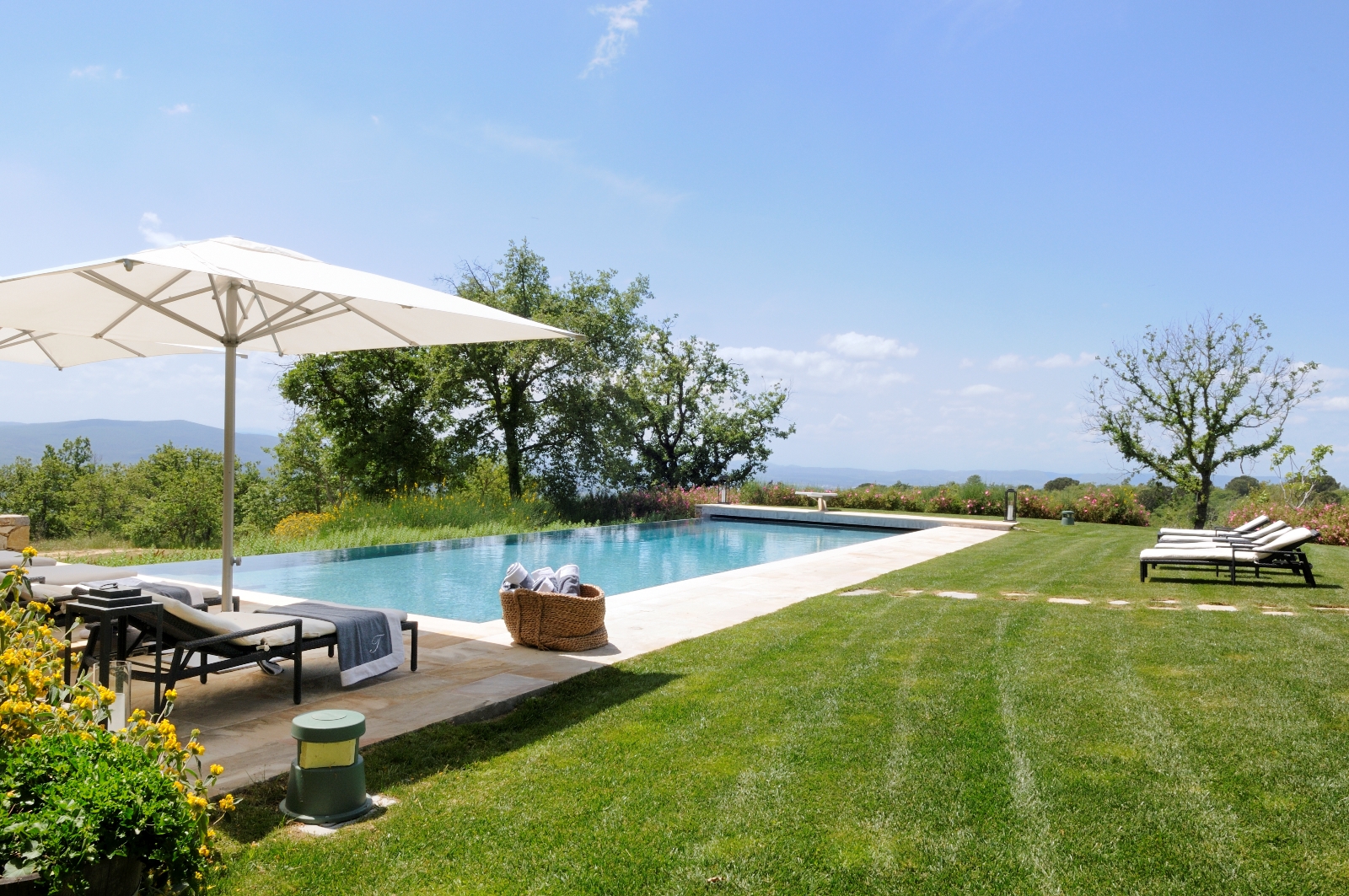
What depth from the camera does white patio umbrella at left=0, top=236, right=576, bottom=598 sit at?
13.8 ft

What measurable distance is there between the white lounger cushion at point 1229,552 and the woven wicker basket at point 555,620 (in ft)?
21.1

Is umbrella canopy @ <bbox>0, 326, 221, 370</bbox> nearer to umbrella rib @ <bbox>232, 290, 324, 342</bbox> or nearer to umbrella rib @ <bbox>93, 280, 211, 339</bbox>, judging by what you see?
umbrella rib @ <bbox>93, 280, 211, 339</bbox>

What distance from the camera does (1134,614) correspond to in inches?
271

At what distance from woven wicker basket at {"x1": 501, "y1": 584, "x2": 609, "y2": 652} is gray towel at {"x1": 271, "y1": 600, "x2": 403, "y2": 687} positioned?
98cm

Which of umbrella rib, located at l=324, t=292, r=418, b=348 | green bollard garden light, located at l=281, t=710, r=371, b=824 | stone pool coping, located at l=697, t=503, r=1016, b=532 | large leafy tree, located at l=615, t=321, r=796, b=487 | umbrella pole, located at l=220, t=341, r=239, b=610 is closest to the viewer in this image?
green bollard garden light, located at l=281, t=710, r=371, b=824

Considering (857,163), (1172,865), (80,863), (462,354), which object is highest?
(857,163)

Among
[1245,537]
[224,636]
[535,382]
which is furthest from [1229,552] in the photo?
[535,382]

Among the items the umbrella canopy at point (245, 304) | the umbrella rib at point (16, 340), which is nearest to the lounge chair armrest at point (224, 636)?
the umbrella canopy at point (245, 304)

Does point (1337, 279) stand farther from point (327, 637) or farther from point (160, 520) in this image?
point (160, 520)

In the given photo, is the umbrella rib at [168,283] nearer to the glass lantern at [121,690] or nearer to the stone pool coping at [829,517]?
the glass lantern at [121,690]

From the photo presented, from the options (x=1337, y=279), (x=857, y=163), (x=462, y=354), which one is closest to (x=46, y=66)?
(x=462, y=354)

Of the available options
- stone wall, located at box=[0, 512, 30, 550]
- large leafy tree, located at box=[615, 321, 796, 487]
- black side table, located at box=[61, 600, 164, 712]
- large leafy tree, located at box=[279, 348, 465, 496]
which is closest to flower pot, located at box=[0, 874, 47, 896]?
black side table, located at box=[61, 600, 164, 712]

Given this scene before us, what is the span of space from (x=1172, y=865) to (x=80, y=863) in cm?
Result: 312

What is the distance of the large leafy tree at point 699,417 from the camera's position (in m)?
24.3
